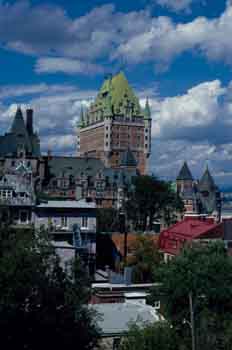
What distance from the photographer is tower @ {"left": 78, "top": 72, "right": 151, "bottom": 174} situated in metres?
159

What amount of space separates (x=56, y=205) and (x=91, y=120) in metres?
129

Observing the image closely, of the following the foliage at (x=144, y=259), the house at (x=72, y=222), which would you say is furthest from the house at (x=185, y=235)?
the house at (x=72, y=222)

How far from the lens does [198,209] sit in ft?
402

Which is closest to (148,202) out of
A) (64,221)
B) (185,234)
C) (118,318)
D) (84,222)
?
(185,234)

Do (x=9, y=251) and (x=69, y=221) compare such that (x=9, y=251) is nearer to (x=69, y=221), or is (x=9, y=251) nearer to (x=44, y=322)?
(x=44, y=322)

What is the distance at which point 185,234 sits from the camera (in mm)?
51438

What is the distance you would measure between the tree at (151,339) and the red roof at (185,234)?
25.6 metres

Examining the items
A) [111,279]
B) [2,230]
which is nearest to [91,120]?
[111,279]

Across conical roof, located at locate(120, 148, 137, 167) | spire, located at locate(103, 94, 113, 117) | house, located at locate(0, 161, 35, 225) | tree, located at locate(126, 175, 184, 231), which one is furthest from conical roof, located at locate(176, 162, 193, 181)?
house, located at locate(0, 161, 35, 225)

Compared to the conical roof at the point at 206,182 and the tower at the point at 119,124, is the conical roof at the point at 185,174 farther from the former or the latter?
the tower at the point at 119,124

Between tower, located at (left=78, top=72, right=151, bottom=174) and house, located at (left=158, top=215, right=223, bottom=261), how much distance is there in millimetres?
100536

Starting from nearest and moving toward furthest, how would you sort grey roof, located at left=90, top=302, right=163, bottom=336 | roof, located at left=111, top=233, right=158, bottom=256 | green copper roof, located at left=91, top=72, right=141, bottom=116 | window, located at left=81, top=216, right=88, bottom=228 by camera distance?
grey roof, located at left=90, top=302, right=163, bottom=336, window, located at left=81, top=216, right=88, bottom=228, roof, located at left=111, top=233, right=158, bottom=256, green copper roof, located at left=91, top=72, right=141, bottom=116

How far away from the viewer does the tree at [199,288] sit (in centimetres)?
2575

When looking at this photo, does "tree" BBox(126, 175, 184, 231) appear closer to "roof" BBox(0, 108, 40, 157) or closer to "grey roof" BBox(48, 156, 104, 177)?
"grey roof" BBox(48, 156, 104, 177)
